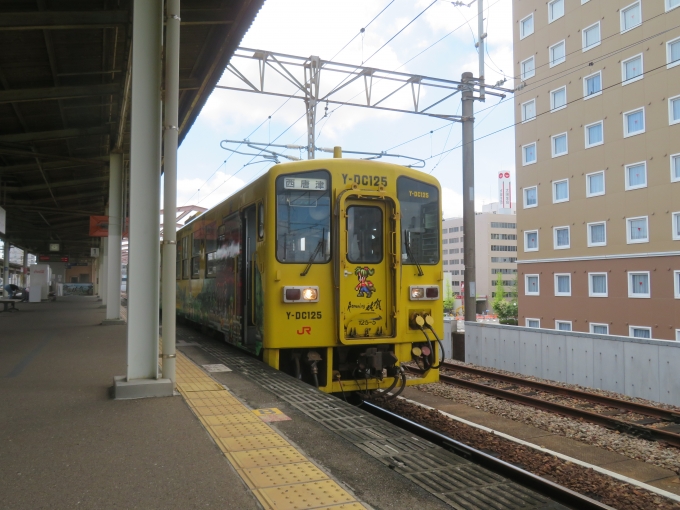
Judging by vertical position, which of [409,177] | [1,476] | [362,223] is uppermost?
[409,177]

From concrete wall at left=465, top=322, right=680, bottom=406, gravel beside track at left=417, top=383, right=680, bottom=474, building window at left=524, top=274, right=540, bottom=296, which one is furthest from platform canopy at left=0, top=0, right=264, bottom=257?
building window at left=524, top=274, right=540, bottom=296

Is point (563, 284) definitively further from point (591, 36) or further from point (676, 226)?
point (591, 36)

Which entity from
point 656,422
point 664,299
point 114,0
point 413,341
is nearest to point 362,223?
point 413,341

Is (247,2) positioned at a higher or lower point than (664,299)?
higher

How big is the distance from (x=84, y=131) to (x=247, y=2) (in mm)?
7340

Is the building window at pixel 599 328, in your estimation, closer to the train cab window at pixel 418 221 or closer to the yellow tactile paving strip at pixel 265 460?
the train cab window at pixel 418 221

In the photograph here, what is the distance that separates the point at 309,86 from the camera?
1371cm

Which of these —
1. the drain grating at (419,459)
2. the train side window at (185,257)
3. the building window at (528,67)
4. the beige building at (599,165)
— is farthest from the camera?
the building window at (528,67)

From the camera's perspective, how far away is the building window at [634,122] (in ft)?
80.9

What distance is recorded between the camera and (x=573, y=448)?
20.7 feet

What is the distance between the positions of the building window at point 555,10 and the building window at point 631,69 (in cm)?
556

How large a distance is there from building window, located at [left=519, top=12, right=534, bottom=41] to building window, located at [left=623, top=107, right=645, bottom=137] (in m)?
8.69

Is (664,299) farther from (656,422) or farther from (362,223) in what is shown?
(362,223)

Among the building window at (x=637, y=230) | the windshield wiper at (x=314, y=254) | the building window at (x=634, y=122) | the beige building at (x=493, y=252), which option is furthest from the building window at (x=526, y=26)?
the beige building at (x=493, y=252)
